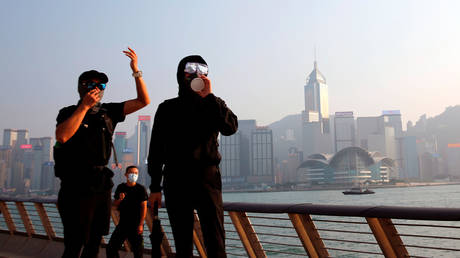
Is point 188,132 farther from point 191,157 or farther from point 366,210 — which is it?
point 366,210

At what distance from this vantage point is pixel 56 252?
5887mm

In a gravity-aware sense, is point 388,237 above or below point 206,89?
below

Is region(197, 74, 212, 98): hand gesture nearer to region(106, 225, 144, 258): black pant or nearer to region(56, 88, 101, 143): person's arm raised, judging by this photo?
region(56, 88, 101, 143): person's arm raised

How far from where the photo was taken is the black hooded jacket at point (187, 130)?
2.31m

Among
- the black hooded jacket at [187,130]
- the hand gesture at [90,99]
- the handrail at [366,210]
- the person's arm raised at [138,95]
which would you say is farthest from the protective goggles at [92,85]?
the handrail at [366,210]

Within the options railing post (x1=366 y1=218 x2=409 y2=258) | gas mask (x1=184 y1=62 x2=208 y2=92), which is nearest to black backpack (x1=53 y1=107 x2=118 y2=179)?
gas mask (x1=184 y1=62 x2=208 y2=92)

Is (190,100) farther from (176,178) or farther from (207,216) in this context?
(207,216)

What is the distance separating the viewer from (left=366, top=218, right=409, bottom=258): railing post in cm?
295

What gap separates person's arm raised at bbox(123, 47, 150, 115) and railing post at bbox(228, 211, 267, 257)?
164 centimetres

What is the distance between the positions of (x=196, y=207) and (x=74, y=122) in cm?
98

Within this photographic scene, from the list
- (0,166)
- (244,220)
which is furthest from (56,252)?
(0,166)

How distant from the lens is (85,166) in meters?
2.65

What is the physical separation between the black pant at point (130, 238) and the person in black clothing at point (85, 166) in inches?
78.3

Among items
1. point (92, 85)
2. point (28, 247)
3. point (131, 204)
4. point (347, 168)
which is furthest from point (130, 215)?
point (347, 168)
